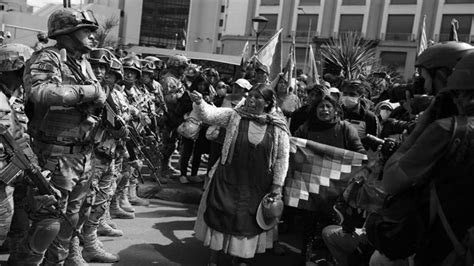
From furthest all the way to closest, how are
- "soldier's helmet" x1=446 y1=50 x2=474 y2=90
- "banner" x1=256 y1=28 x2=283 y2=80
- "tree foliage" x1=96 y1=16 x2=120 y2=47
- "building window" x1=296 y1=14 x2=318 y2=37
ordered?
"building window" x1=296 y1=14 x2=318 y2=37 < "tree foliage" x1=96 y1=16 x2=120 y2=47 < "banner" x1=256 y1=28 x2=283 y2=80 < "soldier's helmet" x1=446 y1=50 x2=474 y2=90

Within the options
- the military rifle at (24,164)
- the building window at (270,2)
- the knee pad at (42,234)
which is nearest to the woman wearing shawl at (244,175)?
the knee pad at (42,234)

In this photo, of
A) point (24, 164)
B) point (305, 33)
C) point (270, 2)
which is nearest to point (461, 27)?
point (305, 33)

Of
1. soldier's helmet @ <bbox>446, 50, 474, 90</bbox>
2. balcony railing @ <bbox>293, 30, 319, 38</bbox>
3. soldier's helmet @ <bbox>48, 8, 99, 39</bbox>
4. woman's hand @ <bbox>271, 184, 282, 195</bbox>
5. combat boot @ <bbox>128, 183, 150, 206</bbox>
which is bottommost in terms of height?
combat boot @ <bbox>128, 183, 150, 206</bbox>

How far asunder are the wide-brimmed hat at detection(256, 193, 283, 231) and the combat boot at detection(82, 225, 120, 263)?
1503 millimetres

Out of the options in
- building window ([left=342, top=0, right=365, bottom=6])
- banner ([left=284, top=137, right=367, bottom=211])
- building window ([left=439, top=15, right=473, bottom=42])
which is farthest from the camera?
building window ([left=342, top=0, right=365, bottom=6])

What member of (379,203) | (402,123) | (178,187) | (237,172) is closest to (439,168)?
(379,203)

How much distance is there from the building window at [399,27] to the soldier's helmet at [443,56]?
41.3 meters

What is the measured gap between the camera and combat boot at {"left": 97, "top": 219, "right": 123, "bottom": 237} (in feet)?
17.0

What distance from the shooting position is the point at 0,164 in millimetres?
3031

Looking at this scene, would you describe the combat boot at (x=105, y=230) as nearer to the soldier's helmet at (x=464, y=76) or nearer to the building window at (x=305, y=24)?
the soldier's helmet at (x=464, y=76)

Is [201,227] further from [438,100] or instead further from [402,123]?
[438,100]

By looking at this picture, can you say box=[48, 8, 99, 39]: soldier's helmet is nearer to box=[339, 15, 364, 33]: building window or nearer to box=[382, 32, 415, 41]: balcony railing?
box=[382, 32, 415, 41]: balcony railing

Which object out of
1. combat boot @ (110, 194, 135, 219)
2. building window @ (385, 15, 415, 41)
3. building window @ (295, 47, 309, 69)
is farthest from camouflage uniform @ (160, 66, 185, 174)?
building window @ (385, 15, 415, 41)

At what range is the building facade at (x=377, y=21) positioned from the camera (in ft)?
128
